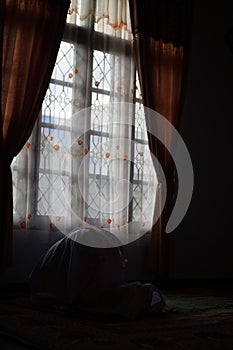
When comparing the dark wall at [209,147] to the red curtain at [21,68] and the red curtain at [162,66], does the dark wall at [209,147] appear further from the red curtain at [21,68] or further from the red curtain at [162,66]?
the red curtain at [21,68]

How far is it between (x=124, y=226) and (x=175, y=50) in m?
1.87

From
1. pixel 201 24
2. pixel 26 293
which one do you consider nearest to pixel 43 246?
pixel 26 293

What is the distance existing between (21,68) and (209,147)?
7.76 feet

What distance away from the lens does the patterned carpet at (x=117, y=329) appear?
7.47 feet

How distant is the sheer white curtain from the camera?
441 cm

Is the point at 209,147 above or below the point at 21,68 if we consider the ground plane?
below

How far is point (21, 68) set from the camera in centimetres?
429

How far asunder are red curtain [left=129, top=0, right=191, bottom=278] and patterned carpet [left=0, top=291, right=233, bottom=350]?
159 cm

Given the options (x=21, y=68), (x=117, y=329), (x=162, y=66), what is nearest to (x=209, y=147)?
(x=162, y=66)

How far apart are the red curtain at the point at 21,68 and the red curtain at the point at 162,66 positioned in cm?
91

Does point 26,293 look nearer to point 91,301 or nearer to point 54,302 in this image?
point 54,302

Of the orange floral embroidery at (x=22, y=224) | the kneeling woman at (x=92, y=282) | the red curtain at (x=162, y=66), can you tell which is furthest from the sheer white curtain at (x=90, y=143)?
the kneeling woman at (x=92, y=282)

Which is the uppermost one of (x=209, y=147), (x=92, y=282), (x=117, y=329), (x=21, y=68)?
(x=21, y=68)

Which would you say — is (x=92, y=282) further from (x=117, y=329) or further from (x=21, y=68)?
(x=21, y=68)
